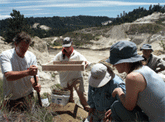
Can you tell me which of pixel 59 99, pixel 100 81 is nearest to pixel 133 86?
pixel 100 81

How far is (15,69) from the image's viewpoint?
2682mm

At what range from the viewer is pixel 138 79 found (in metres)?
1.34

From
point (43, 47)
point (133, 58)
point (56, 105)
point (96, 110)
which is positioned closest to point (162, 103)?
point (133, 58)

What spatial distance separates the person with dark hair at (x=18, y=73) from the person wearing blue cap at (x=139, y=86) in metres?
1.58

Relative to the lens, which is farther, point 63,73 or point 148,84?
point 63,73

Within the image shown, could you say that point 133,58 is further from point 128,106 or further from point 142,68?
point 128,106

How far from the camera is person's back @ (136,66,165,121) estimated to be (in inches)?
54.2

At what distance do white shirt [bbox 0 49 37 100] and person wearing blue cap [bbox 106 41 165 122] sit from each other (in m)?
1.90

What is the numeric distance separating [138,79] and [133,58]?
0.27 meters

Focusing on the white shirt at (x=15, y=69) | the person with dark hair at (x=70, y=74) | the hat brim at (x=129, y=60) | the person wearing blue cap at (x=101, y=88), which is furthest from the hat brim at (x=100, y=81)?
the person with dark hair at (x=70, y=74)

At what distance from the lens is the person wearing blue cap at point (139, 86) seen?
137 centimetres

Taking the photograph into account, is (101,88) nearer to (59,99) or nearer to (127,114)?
(127,114)

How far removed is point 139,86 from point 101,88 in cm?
90

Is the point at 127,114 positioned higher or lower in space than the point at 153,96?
lower
